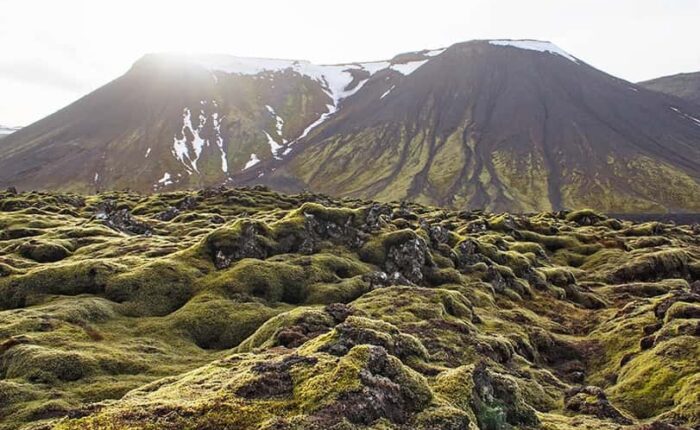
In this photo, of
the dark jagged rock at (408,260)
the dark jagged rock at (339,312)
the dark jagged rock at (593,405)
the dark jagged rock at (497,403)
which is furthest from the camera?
the dark jagged rock at (408,260)

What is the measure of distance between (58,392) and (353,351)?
13236mm

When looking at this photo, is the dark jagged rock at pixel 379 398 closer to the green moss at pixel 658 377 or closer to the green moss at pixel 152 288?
the green moss at pixel 658 377

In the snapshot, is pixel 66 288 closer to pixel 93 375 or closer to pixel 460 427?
pixel 93 375

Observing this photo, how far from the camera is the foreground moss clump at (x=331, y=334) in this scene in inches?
505

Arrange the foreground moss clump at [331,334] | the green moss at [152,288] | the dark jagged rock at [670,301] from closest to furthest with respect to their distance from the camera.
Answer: the foreground moss clump at [331,334] < the green moss at [152,288] < the dark jagged rock at [670,301]

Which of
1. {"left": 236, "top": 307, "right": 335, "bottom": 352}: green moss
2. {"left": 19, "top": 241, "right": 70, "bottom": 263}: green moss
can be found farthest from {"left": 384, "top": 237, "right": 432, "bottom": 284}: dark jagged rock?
{"left": 19, "top": 241, "right": 70, "bottom": 263}: green moss

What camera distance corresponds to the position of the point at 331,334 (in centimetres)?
1625

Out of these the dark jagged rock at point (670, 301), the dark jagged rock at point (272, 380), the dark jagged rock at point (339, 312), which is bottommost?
the dark jagged rock at point (670, 301)

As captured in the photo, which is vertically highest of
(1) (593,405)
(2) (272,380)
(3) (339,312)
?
(2) (272,380)

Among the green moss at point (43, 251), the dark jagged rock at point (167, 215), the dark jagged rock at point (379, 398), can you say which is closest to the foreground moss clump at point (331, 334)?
the dark jagged rock at point (379, 398)

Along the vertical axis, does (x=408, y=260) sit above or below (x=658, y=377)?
above

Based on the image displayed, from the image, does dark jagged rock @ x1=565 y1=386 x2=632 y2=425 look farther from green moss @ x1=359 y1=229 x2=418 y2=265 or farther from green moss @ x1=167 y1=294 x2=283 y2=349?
green moss @ x1=359 y1=229 x2=418 y2=265

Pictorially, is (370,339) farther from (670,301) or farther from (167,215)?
(167,215)

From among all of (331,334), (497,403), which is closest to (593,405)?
(497,403)
